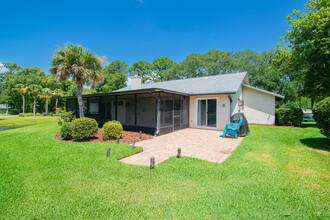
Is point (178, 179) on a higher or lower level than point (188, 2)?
lower

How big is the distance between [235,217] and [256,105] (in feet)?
39.9

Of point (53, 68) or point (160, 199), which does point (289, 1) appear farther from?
point (53, 68)

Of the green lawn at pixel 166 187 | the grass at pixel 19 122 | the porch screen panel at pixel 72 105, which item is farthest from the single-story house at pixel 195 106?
the grass at pixel 19 122

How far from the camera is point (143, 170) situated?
380 cm

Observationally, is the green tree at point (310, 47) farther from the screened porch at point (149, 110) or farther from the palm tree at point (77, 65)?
the palm tree at point (77, 65)

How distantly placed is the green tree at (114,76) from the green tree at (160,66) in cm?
713

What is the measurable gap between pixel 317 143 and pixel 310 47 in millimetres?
8326

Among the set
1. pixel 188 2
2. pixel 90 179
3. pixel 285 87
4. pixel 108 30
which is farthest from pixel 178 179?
pixel 285 87

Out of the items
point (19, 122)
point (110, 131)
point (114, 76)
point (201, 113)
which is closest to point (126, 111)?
point (201, 113)

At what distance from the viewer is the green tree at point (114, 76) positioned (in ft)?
108

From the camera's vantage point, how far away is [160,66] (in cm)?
3584

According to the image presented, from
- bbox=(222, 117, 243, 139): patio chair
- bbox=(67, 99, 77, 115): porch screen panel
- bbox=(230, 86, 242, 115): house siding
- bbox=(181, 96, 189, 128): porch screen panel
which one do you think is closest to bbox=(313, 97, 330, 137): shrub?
bbox=(222, 117, 243, 139): patio chair

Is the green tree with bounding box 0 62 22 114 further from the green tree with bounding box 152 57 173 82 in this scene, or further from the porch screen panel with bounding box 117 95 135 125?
the porch screen panel with bounding box 117 95 135 125

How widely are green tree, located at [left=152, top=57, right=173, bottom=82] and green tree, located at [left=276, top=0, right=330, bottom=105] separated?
24954 mm
